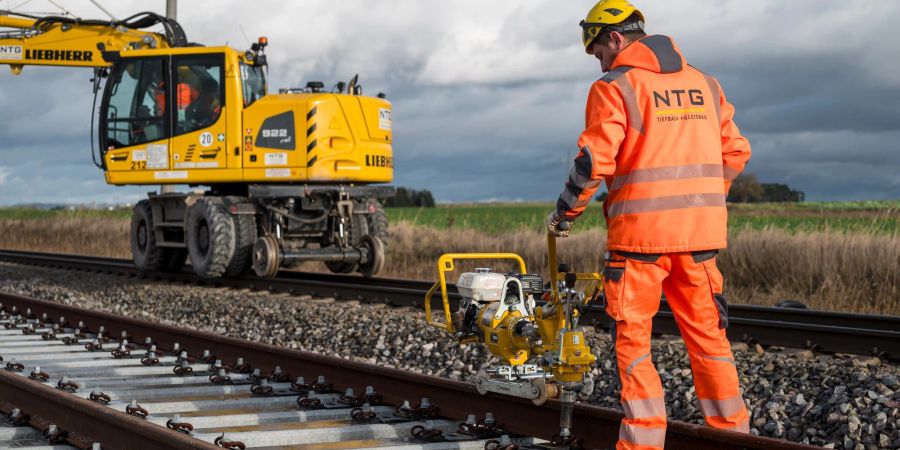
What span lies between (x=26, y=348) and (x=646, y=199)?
18.0 ft

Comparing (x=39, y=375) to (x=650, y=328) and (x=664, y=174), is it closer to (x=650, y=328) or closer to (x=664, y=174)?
(x=650, y=328)

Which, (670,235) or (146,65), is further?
(146,65)

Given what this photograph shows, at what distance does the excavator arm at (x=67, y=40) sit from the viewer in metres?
17.4

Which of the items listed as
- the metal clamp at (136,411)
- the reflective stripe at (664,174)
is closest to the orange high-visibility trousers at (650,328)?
the reflective stripe at (664,174)

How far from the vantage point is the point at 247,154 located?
14.9 metres

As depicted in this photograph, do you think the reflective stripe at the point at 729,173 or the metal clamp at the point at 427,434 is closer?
the reflective stripe at the point at 729,173

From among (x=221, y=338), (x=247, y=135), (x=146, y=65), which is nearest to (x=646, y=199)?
(x=221, y=338)

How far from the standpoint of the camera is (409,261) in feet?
62.4

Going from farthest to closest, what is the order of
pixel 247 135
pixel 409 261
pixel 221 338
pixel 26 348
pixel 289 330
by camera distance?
pixel 409 261
pixel 247 135
pixel 289 330
pixel 26 348
pixel 221 338

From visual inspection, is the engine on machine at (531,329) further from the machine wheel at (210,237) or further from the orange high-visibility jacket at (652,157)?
the machine wheel at (210,237)

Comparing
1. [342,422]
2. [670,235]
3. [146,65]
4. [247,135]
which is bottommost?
[342,422]

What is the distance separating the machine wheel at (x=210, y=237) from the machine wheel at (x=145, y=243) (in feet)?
4.93

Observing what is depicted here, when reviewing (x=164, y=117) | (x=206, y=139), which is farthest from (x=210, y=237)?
(x=164, y=117)

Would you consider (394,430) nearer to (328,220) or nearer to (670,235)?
(670,235)
